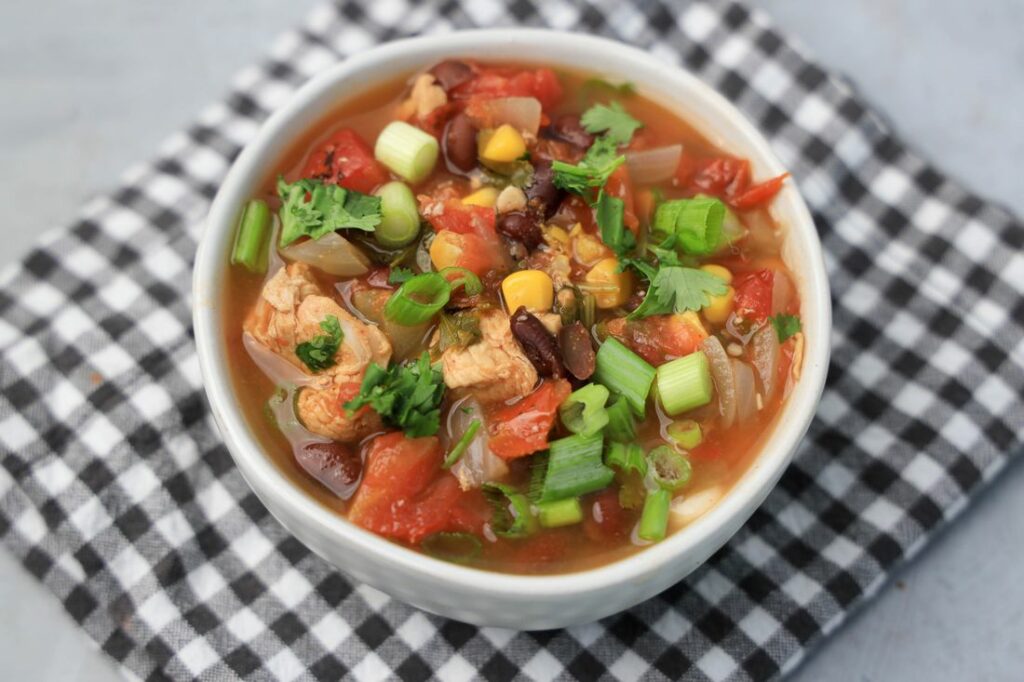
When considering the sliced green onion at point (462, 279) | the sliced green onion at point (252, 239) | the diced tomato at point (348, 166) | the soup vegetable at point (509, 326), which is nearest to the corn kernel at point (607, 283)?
the soup vegetable at point (509, 326)

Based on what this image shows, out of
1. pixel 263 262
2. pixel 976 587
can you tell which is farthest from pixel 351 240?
pixel 976 587

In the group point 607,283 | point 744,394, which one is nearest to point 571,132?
point 607,283

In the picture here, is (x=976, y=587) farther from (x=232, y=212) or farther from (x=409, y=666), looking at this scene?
(x=232, y=212)

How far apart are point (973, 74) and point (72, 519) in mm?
4442

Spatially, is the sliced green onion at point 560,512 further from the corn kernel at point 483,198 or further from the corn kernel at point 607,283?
the corn kernel at point 483,198

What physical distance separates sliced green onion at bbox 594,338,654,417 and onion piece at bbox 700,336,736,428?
Answer: 208mm

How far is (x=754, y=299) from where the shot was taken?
3150 mm

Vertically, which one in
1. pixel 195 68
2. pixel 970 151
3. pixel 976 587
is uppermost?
pixel 970 151

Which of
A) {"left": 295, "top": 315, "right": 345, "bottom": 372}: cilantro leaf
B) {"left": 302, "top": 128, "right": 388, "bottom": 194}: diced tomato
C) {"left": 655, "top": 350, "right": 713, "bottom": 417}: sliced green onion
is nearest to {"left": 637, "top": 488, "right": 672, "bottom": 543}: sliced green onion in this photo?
{"left": 655, "top": 350, "right": 713, "bottom": 417}: sliced green onion

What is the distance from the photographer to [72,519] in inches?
139

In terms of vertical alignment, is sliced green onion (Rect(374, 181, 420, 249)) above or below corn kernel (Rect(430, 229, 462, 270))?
below

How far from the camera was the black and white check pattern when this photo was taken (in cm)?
340

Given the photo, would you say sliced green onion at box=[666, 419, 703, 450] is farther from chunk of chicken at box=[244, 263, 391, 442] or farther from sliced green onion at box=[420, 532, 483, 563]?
chunk of chicken at box=[244, 263, 391, 442]

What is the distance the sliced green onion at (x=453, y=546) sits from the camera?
284 centimetres
